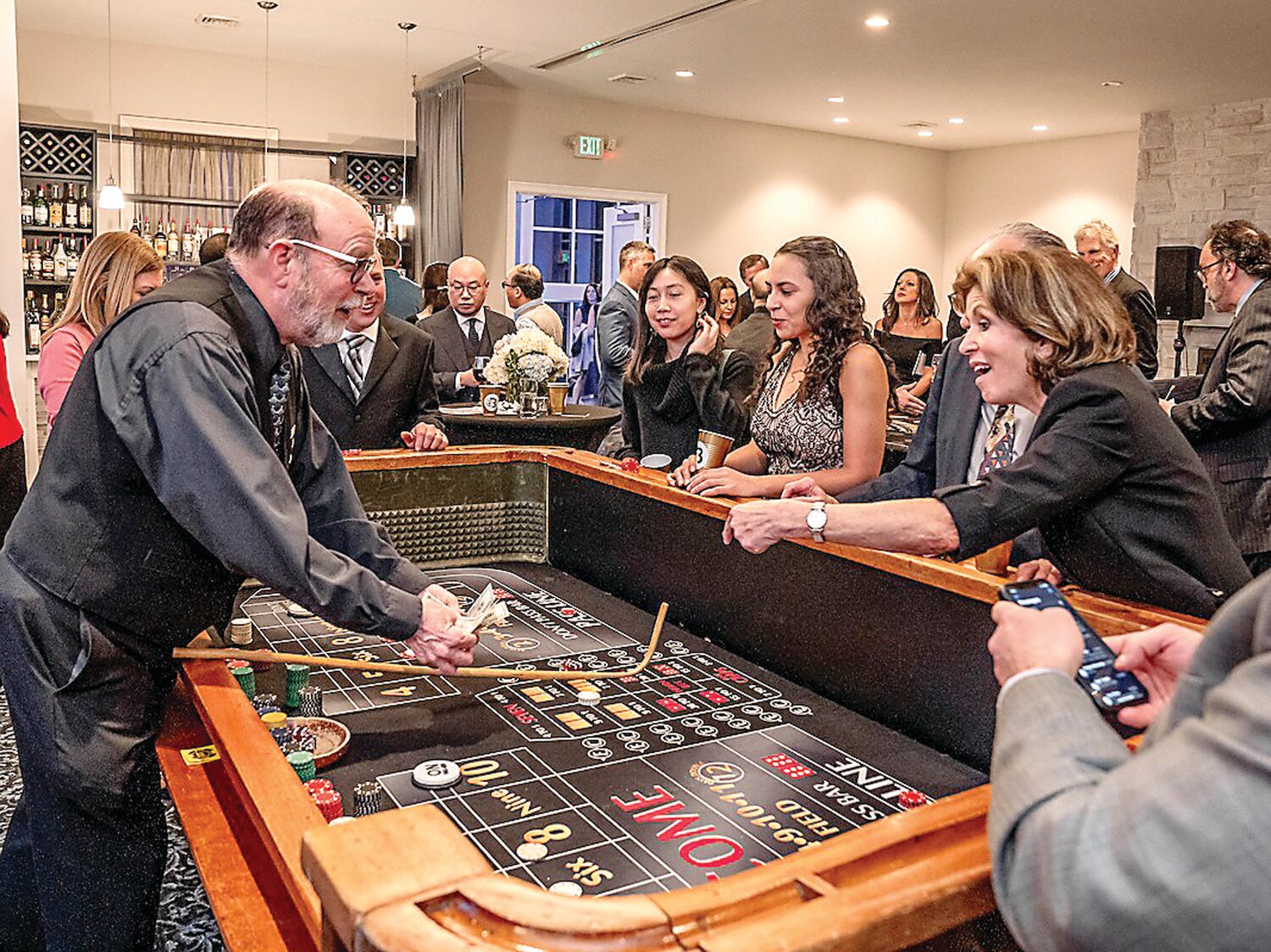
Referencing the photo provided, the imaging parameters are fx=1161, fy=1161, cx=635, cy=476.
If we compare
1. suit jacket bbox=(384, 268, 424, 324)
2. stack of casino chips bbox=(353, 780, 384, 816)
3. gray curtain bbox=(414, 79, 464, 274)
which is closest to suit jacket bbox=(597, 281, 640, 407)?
suit jacket bbox=(384, 268, 424, 324)

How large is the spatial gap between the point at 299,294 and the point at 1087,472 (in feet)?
4.45

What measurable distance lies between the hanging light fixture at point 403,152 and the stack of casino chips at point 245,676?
21.6 ft

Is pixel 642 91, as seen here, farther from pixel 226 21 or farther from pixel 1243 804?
pixel 1243 804

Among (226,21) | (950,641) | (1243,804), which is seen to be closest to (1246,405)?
(950,641)

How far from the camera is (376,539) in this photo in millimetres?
2344

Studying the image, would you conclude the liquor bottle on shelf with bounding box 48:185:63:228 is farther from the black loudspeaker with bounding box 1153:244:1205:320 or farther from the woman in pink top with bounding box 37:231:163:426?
the black loudspeaker with bounding box 1153:244:1205:320

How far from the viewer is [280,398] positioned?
83.4 inches

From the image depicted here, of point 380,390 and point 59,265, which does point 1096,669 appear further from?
point 59,265

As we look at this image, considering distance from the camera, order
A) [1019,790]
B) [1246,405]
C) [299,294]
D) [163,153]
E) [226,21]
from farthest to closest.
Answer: [163,153]
[226,21]
[1246,405]
[299,294]
[1019,790]

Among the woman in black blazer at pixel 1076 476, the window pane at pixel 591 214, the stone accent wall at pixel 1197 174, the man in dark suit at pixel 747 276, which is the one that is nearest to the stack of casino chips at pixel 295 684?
the woman in black blazer at pixel 1076 476

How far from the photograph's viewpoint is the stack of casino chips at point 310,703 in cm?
208

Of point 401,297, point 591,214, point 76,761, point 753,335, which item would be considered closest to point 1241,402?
point 753,335

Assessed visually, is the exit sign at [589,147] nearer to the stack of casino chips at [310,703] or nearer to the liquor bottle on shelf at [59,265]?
the liquor bottle on shelf at [59,265]

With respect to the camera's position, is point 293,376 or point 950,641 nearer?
point 950,641
